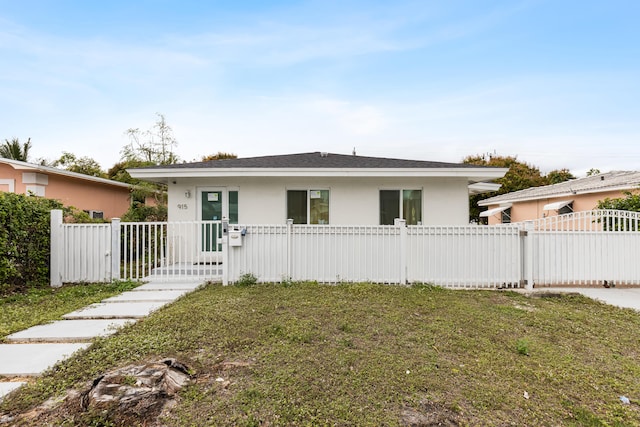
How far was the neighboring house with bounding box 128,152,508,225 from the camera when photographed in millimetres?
8680

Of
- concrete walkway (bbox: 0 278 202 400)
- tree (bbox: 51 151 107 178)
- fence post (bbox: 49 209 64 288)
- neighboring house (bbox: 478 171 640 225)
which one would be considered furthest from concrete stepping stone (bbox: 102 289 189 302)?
tree (bbox: 51 151 107 178)

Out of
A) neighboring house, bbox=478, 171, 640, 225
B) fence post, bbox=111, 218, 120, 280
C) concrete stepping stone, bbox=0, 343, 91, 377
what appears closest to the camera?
concrete stepping stone, bbox=0, 343, 91, 377

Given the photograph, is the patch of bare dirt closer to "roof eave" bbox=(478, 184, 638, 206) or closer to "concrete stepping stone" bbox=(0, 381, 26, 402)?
"concrete stepping stone" bbox=(0, 381, 26, 402)

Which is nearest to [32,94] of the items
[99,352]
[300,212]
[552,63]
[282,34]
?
[282,34]

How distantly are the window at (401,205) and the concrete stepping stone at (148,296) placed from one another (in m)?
5.55

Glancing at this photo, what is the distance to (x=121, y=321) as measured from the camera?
436 centimetres

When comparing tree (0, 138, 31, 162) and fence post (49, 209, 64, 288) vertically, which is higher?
tree (0, 138, 31, 162)

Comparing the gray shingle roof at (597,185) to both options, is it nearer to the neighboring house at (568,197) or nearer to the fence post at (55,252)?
the neighboring house at (568,197)

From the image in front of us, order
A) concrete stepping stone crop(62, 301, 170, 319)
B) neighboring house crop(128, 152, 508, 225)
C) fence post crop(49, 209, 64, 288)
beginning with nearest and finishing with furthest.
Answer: concrete stepping stone crop(62, 301, 170, 319) → fence post crop(49, 209, 64, 288) → neighboring house crop(128, 152, 508, 225)

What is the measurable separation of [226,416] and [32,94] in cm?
1513

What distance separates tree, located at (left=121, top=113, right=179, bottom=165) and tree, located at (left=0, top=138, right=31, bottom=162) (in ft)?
21.3

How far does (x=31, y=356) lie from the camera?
3.24m

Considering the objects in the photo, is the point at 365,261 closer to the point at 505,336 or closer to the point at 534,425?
the point at 505,336

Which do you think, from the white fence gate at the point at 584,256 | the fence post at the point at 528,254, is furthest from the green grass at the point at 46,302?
the white fence gate at the point at 584,256
